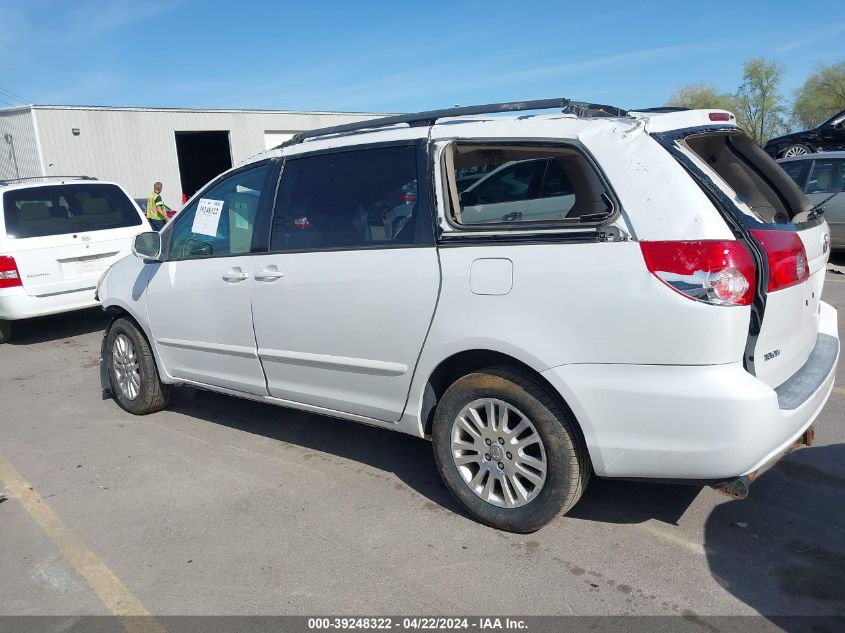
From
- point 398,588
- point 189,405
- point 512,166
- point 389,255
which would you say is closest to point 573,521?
point 398,588

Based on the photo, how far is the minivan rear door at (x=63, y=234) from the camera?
7656 mm

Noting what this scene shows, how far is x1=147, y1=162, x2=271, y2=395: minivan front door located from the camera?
4.22m

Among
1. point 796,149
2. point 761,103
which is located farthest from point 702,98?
point 796,149

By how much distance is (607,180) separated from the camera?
2891 mm

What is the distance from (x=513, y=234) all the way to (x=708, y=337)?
0.91 m

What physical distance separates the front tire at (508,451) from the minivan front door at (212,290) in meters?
1.45

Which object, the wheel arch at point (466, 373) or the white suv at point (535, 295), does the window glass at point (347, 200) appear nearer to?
the white suv at point (535, 295)

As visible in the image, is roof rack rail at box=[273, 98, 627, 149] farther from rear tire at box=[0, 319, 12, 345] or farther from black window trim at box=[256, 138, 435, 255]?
rear tire at box=[0, 319, 12, 345]

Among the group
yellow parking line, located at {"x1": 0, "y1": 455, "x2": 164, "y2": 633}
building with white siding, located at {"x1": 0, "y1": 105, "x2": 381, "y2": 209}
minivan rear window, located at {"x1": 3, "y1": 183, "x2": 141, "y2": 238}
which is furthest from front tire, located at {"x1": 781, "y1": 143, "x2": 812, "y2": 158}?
yellow parking line, located at {"x1": 0, "y1": 455, "x2": 164, "y2": 633}

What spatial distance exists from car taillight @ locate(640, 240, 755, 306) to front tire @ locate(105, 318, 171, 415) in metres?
3.84

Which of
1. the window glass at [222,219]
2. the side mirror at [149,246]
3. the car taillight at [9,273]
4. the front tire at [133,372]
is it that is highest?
the window glass at [222,219]

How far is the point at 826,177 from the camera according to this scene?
10.0 m

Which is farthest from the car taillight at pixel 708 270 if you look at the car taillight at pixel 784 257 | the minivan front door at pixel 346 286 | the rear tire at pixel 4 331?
the rear tire at pixel 4 331

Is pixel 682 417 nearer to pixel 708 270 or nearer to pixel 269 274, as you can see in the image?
pixel 708 270
